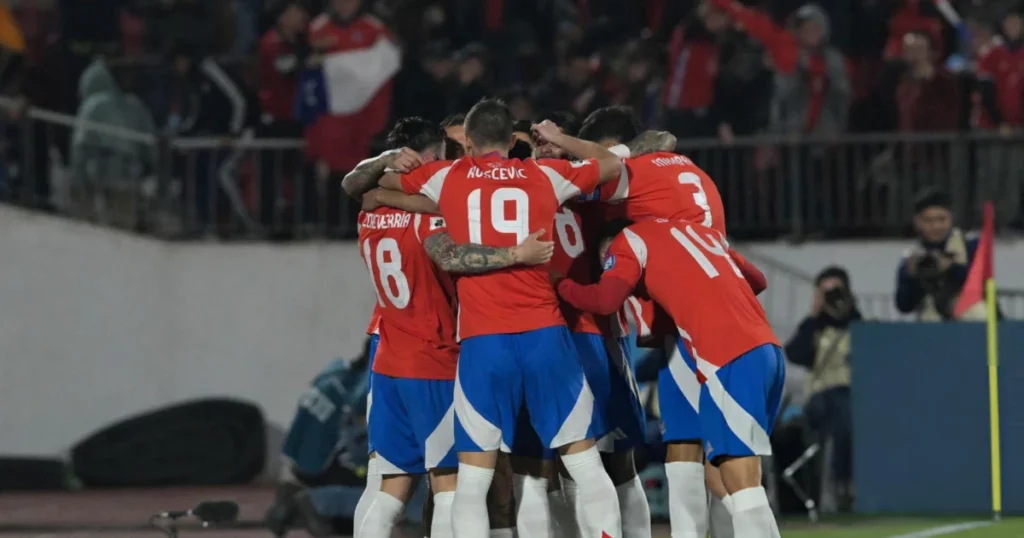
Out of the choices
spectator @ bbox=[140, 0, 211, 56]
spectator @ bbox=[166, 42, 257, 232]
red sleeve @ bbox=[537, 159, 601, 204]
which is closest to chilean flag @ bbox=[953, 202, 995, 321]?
red sleeve @ bbox=[537, 159, 601, 204]

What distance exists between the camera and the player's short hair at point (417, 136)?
31.1ft

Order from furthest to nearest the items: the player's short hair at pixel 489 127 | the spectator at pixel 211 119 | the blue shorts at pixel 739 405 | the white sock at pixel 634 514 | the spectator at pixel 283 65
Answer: the spectator at pixel 211 119 → the spectator at pixel 283 65 → the white sock at pixel 634 514 → the player's short hair at pixel 489 127 → the blue shorts at pixel 739 405

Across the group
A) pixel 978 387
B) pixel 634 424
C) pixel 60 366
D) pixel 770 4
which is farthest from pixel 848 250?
pixel 634 424

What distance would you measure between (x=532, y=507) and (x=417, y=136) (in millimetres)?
1932

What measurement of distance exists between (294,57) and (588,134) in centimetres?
889

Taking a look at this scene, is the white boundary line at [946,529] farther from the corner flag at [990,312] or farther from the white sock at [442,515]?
the white sock at [442,515]

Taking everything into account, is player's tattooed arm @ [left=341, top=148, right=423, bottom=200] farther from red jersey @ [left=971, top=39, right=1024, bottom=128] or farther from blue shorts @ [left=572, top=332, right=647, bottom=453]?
red jersey @ [left=971, top=39, right=1024, bottom=128]

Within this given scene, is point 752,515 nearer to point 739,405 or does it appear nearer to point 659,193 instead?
point 739,405

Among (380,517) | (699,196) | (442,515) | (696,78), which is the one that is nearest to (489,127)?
(699,196)

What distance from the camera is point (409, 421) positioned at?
9320mm

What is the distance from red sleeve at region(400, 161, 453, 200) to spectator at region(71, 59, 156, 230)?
9.21m

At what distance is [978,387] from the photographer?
14.0 meters

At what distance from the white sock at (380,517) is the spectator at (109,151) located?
364 inches

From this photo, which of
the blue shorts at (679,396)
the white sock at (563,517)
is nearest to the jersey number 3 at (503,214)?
the blue shorts at (679,396)
